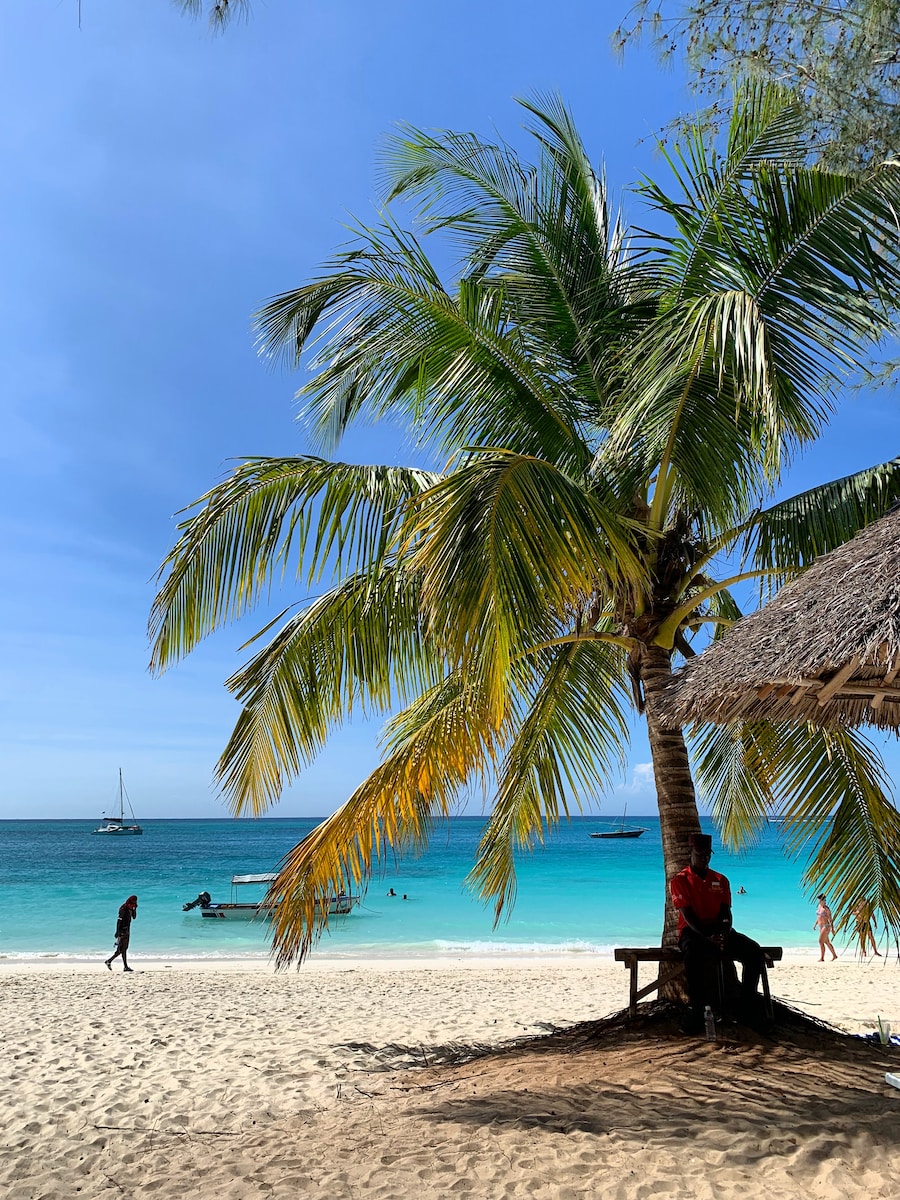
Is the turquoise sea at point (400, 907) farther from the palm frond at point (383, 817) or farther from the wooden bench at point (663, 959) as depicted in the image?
the wooden bench at point (663, 959)

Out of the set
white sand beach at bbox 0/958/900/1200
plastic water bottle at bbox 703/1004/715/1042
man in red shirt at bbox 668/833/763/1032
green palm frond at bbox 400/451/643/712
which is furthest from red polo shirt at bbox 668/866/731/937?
green palm frond at bbox 400/451/643/712

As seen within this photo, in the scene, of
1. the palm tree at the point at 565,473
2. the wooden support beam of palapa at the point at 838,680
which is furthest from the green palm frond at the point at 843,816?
the wooden support beam of palapa at the point at 838,680

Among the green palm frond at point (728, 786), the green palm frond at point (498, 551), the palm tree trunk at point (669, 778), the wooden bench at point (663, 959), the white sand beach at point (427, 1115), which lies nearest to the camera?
the white sand beach at point (427, 1115)

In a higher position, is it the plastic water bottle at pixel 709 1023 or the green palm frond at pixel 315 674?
the green palm frond at pixel 315 674

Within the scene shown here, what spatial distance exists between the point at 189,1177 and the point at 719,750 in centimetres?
546

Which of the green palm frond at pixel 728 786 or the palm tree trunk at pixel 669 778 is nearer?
the palm tree trunk at pixel 669 778

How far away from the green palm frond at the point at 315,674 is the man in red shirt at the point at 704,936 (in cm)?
224

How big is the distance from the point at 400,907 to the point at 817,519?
1068 inches

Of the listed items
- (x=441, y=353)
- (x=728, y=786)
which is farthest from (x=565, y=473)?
(x=728, y=786)

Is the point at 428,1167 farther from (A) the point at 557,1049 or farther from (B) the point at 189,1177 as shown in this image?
(A) the point at 557,1049

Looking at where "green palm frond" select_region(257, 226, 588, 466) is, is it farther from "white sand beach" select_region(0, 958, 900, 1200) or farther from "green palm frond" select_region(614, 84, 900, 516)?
"white sand beach" select_region(0, 958, 900, 1200)

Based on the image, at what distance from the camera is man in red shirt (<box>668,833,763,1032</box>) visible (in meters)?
5.07

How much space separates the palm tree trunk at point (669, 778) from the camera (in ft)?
18.7

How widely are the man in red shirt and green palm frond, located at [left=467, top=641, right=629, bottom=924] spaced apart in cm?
153
